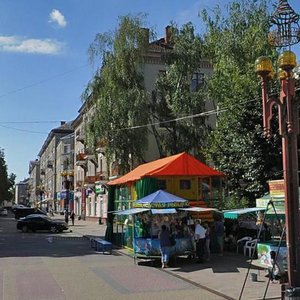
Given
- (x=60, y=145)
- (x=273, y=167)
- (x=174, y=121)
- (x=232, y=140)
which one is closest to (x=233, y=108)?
(x=232, y=140)

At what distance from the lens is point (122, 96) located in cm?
3606

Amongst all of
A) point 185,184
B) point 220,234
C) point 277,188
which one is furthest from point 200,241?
point 277,188

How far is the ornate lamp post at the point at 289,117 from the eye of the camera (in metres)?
10.5

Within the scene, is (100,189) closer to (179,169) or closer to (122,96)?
(122,96)

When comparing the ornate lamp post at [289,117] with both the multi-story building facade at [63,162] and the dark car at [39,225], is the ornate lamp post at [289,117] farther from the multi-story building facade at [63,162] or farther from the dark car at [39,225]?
the multi-story building facade at [63,162]

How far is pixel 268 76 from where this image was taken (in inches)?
444

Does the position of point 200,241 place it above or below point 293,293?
above

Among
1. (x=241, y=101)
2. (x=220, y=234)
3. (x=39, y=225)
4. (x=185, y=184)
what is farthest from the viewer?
(x=39, y=225)

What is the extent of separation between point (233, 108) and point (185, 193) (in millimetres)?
5945

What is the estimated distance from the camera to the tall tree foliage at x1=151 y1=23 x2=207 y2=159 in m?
36.3

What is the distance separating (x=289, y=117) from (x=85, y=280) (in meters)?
A: 7.76

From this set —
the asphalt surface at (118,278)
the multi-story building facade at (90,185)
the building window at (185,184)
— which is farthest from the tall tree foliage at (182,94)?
the asphalt surface at (118,278)

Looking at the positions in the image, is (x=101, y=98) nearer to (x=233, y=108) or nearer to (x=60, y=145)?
(x=233, y=108)

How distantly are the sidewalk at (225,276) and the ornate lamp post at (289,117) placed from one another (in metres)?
2.04
